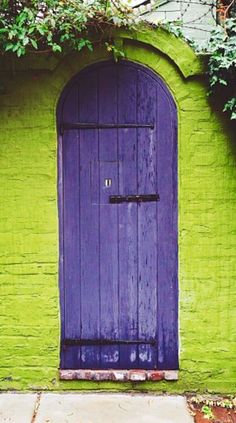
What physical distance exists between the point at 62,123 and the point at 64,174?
1.32 ft

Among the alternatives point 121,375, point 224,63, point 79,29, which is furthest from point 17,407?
point 224,63

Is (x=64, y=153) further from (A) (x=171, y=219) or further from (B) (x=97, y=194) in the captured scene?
(A) (x=171, y=219)

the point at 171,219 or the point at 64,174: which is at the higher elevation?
the point at 64,174

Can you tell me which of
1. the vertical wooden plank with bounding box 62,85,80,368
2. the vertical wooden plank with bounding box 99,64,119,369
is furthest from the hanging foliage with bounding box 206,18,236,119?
the vertical wooden plank with bounding box 62,85,80,368

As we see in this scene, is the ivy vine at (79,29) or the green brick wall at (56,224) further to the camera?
the green brick wall at (56,224)

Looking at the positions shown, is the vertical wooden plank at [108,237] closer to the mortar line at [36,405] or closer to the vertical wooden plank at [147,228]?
the vertical wooden plank at [147,228]

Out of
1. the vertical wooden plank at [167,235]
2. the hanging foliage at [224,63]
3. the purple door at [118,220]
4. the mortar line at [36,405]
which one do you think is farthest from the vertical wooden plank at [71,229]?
the hanging foliage at [224,63]

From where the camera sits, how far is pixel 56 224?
423 cm

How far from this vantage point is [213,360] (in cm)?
427

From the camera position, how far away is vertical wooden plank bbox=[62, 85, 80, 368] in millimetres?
4199

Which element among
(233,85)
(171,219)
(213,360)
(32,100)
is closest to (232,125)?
(233,85)

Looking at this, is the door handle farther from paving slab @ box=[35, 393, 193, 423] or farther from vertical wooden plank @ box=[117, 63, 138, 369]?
paving slab @ box=[35, 393, 193, 423]

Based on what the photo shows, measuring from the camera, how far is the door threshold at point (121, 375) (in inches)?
166

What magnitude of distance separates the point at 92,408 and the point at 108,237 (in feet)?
4.30
